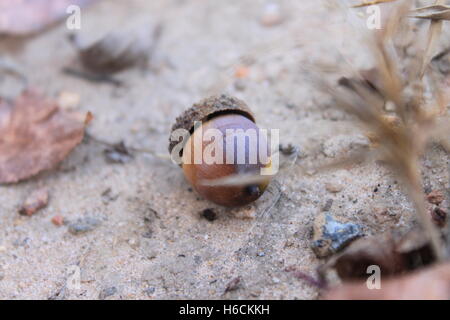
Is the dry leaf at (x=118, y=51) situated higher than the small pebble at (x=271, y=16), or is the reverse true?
the small pebble at (x=271, y=16)

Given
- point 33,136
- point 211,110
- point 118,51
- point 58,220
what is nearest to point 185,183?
point 211,110

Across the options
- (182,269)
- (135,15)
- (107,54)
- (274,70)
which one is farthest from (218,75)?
(182,269)

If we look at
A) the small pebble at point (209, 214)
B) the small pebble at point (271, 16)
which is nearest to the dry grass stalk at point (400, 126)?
the small pebble at point (209, 214)

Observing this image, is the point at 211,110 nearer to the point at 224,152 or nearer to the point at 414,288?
the point at 224,152

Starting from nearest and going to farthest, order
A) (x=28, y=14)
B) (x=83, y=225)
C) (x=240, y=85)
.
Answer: (x=83, y=225)
(x=240, y=85)
(x=28, y=14)

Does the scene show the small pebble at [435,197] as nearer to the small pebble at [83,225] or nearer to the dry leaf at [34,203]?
the small pebble at [83,225]
